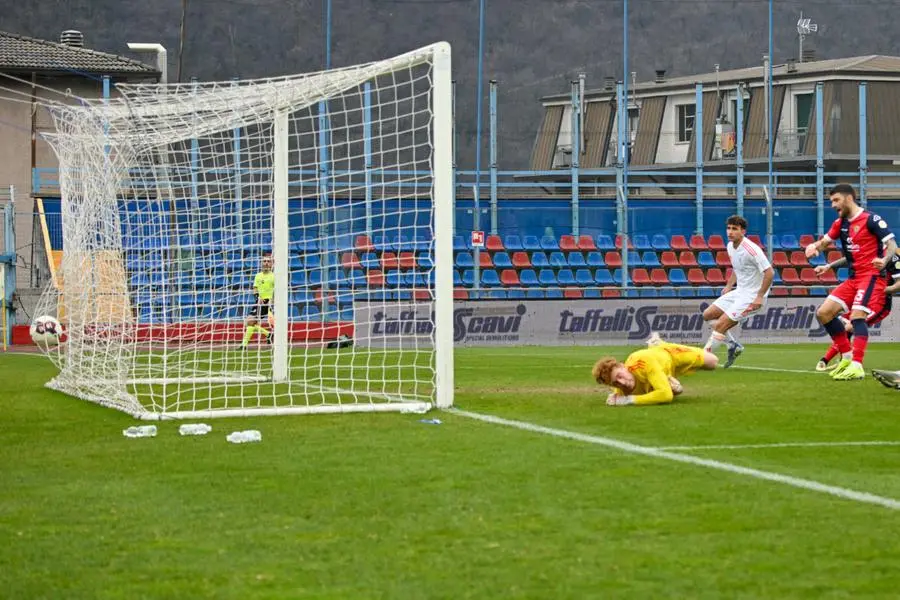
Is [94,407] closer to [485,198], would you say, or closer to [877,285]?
[877,285]

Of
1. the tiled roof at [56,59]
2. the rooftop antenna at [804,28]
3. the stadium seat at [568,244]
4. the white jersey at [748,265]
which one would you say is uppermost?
the rooftop antenna at [804,28]

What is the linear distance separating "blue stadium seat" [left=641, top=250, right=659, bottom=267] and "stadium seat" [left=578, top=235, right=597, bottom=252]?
4.35 feet

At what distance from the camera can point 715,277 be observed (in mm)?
35875

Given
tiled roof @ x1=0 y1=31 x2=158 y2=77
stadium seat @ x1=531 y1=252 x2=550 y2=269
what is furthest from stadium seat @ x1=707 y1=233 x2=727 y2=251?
tiled roof @ x1=0 y1=31 x2=158 y2=77

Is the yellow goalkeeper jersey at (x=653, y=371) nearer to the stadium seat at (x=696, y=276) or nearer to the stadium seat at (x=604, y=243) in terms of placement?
the stadium seat at (x=604, y=243)

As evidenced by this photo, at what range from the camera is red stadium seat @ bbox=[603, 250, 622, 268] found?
34.6 metres

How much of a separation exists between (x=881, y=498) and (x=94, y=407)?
7.87m

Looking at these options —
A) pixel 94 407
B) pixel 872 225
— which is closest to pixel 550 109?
pixel 872 225

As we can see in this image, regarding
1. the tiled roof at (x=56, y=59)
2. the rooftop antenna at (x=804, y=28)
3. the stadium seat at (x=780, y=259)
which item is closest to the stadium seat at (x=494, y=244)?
the stadium seat at (x=780, y=259)

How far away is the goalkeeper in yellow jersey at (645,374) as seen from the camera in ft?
38.5

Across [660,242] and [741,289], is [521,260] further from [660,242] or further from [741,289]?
[741,289]

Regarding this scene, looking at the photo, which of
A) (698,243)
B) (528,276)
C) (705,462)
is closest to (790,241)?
(698,243)

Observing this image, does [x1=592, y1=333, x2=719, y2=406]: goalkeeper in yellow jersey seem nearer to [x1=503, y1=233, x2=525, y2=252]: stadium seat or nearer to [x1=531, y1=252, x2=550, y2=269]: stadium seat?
[x1=531, y1=252, x2=550, y2=269]: stadium seat

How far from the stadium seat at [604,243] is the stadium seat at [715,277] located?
2512 mm
